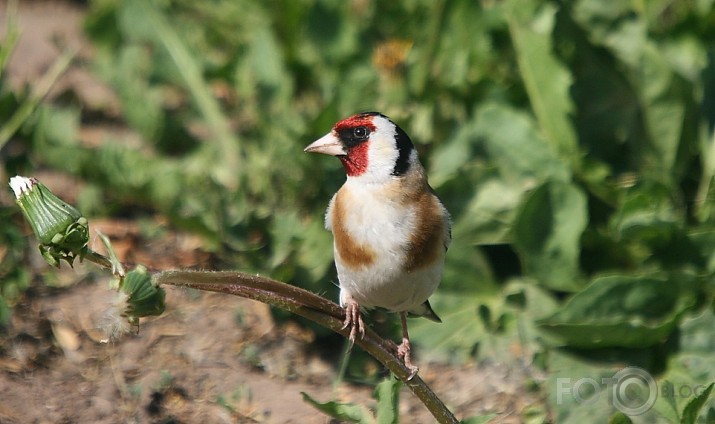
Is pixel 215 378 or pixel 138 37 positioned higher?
pixel 138 37

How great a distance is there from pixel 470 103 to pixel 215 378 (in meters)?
1.74

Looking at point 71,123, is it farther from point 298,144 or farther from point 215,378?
point 215,378

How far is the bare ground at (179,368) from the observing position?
3.31m

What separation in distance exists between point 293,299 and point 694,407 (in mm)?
1232

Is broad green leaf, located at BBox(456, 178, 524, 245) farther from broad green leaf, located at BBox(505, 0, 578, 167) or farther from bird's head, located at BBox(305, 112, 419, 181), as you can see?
bird's head, located at BBox(305, 112, 419, 181)

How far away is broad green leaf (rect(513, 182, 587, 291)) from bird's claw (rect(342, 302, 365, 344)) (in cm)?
110

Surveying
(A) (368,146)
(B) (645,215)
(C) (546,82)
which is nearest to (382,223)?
(A) (368,146)

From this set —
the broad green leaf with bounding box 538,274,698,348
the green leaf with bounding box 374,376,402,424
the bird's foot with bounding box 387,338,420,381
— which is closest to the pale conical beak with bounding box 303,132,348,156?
the bird's foot with bounding box 387,338,420,381

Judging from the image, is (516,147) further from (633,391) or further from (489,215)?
(633,391)

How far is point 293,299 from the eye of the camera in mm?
2389

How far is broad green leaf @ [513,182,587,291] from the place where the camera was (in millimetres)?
3926

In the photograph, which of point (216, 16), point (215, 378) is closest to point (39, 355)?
point (215, 378)

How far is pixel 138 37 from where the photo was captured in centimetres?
511

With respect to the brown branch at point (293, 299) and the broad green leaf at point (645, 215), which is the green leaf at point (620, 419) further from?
the broad green leaf at point (645, 215)
